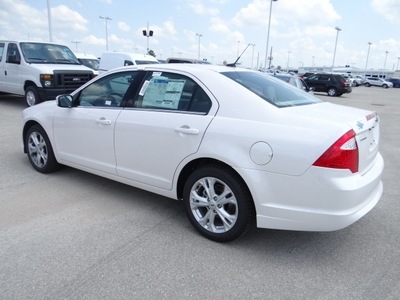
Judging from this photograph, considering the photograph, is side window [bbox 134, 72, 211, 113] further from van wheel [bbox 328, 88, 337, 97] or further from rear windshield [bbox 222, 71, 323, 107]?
van wheel [bbox 328, 88, 337, 97]

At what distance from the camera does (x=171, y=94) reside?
11.6 ft

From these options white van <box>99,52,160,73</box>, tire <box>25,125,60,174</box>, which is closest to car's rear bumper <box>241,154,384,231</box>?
tire <box>25,125,60,174</box>

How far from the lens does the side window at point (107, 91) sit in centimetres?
395

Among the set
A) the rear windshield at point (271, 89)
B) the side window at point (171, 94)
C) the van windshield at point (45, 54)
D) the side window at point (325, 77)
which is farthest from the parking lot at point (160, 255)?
the side window at point (325, 77)

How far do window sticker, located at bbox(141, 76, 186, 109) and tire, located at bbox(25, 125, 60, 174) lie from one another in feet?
6.26

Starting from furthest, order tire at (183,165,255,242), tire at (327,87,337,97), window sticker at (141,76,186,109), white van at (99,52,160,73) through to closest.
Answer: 1. tire at (327,87,337,97)
2. white van at (99,52,160,73)
3. window sticker at (141,76,186,109)
4. tire at (183,165,255,242)

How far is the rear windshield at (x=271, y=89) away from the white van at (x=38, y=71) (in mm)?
7768

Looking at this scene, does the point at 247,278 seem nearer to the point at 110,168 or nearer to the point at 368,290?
the point at 368,290

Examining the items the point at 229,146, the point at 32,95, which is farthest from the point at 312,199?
the point at 32,95

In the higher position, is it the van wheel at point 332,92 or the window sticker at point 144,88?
the window sticker at point 144,88

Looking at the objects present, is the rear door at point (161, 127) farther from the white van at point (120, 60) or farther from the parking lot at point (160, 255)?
the white van at point (120, 60)

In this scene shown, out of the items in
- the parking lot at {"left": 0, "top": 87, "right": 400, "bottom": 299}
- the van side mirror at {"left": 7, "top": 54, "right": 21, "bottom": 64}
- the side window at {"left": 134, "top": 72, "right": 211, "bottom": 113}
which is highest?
the van side mirror at {"left": 7, "top": 54, "right": 21, "bottom": 64}

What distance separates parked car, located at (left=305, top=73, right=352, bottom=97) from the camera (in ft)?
84.6

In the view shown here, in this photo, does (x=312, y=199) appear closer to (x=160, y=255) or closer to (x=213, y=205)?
(x=213, y=205)
